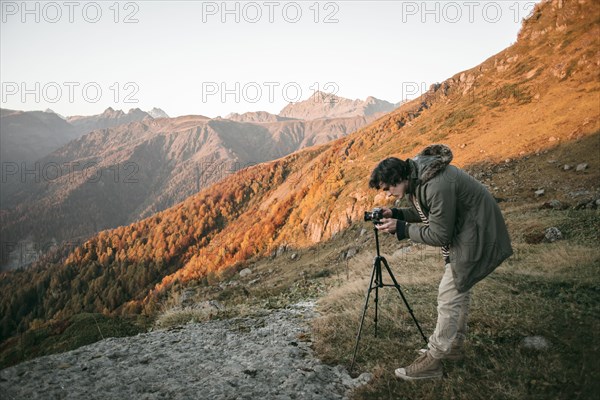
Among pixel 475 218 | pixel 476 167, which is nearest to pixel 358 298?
pixel 475 218

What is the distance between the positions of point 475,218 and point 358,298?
17.7ft

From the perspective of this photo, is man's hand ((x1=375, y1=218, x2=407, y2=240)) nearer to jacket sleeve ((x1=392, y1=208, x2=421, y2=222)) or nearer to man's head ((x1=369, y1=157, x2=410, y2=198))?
man's head ((x1=369, y1=157, x2=410, y2=198))

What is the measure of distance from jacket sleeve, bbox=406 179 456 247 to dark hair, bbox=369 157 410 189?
16.9 inches

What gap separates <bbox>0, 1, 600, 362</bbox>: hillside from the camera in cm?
2273

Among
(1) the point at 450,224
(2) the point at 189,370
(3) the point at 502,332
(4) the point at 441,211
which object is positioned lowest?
(2) the point at 189,370

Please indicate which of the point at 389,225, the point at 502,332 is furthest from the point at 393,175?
the point at 502,332

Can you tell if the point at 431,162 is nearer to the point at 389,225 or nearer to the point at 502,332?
the point at 389,225

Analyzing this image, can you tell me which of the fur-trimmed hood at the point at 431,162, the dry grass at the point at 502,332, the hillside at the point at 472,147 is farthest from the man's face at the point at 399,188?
the hillside at the point at 472,147

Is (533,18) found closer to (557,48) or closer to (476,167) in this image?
(557,48)

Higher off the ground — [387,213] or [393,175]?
[393,175]

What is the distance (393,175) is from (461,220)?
103 cm

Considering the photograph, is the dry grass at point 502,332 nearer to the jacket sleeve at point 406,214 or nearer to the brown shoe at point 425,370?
the brown shoe at point 425,370

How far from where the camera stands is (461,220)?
13.8 ft

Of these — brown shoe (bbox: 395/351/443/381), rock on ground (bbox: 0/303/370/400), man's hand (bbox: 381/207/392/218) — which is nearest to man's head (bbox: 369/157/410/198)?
man's hand (bbox: 381/207/392/218)
